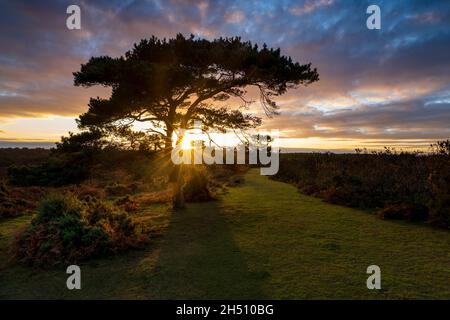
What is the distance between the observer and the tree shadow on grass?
5980 millimetres

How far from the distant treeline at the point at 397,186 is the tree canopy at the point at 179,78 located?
605 centimetres

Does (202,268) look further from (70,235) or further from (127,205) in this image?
(127,205)

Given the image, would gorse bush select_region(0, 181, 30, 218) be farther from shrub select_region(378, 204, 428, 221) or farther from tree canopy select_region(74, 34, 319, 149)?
shrub select_region(378, 204, 428, 221)

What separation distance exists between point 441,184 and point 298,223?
5286mm

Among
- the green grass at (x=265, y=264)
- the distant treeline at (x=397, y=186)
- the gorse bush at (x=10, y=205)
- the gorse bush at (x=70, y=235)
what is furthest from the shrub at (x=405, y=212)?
the gorse bush at (x=10, y=205)

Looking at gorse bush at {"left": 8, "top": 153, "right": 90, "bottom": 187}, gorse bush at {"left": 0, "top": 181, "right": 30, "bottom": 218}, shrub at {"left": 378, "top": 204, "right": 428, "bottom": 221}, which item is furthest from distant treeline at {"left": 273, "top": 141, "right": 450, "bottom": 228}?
gorse bush at {"left": 0, "top": 181, "right": 30, "bottom": 218}

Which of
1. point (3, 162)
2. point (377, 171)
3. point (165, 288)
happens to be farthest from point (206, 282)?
point (3, 162)

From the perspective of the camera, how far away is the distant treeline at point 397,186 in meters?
11.5

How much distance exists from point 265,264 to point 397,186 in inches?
398

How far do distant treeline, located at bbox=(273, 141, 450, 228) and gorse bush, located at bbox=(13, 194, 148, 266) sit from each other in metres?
10.0

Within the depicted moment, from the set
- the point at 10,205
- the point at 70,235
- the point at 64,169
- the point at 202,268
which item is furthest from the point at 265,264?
the point at 10,205

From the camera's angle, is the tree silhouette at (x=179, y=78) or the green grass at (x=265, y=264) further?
the tree silhouette at (x=179, y=78)

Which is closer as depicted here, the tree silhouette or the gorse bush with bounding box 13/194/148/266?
the gorse bush with bounding box 13/194/148/266

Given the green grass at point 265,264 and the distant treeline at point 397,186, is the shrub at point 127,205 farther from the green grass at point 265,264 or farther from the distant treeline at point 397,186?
the distant treeline at point 397,186
